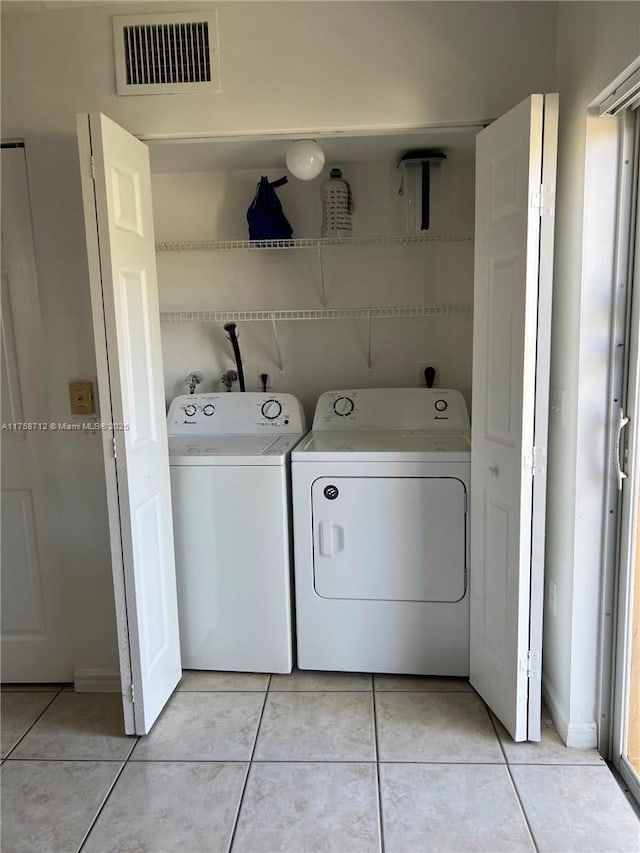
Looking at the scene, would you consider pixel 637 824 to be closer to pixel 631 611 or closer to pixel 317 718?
pixel 631 611

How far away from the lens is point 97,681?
2.33m

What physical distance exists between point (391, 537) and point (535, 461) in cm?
66

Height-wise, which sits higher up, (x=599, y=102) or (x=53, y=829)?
(x=599, y=102)

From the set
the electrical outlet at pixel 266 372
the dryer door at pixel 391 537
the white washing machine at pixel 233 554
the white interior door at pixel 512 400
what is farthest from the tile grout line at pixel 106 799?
→ the electrical outlet at pixel 266 372

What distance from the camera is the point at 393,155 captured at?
8.40ft

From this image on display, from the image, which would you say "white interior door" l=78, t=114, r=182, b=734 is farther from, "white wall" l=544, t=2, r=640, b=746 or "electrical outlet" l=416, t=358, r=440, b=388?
"white wall" l=544, t=2, r=640, b=746

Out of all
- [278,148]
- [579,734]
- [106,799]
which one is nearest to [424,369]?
[278,148]

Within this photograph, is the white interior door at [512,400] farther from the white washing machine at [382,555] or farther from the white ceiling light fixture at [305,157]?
the white ceiling light fixture at [305,157]

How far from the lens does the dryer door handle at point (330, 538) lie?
7.40 ft

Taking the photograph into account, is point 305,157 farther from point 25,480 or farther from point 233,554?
point 25,480

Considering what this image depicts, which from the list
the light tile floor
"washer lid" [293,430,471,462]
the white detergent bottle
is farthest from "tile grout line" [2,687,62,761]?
the white detergent bottle

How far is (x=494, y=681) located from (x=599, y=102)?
1886mm

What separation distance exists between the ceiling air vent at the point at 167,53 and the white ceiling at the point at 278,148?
18 cm

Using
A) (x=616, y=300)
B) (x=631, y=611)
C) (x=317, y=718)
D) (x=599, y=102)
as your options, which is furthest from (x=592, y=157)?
(x=317, y=718)
